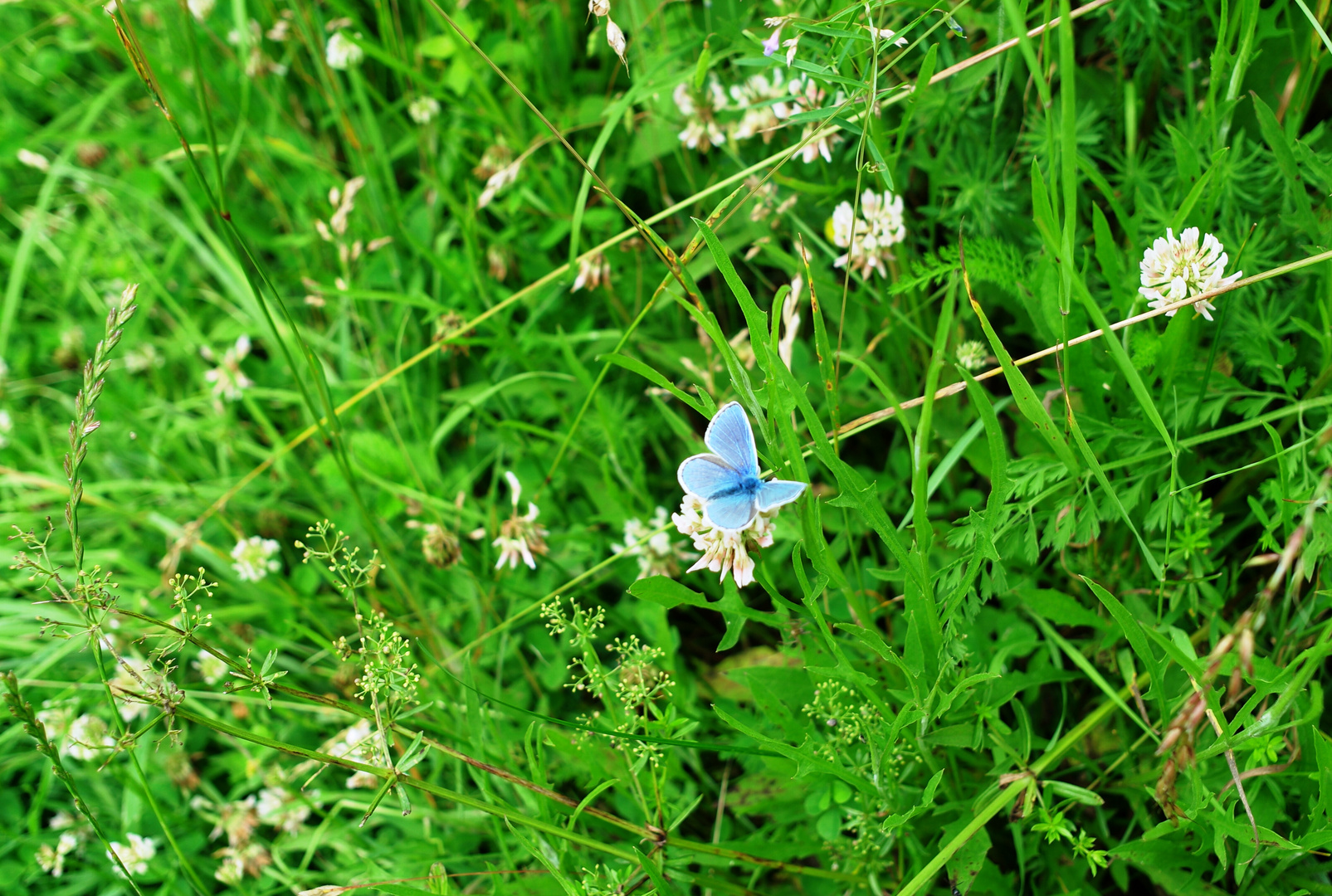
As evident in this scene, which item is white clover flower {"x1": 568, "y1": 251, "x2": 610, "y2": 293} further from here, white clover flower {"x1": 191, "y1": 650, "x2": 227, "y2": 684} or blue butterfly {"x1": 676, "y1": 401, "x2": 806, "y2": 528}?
white clover flower {"x1": 191, "y1": 650, "x2": 227, "y2": 684}

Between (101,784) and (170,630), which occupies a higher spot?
(170,630)

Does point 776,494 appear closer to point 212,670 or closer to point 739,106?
point 739,106

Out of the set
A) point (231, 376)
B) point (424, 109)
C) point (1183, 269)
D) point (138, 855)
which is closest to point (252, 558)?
point (231, 376)

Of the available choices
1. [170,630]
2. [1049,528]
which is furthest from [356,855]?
[1049,528]

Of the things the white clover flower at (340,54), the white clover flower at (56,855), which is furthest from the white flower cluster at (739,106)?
the white clover flower at (56,855)

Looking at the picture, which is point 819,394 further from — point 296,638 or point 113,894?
point 113,894
